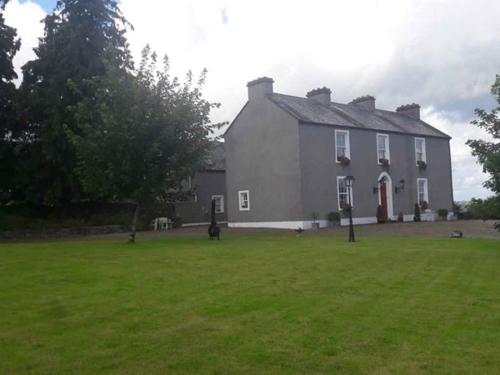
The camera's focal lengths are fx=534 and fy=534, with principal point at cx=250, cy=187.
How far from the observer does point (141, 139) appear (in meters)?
21.3

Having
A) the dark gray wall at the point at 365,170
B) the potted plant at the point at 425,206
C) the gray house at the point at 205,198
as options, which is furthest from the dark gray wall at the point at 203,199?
the potted plant at the point at 425,206

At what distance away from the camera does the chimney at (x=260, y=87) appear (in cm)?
3331

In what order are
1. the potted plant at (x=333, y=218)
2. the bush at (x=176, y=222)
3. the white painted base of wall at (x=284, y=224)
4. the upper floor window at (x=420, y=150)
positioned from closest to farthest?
the white painted base of wall at (x=284, y=224) < the potted plant at (x=333, y=218) < the bush at (x=176, y=222) < the upper floor window at (x=420, y=150)

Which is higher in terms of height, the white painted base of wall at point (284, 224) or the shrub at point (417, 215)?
the shrub at point (417, 215)

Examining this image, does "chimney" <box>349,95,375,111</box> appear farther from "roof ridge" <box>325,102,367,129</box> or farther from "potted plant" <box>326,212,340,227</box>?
"potted plant" <box>326,212,340,227</box>

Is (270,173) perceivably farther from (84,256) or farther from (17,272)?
(17,272)

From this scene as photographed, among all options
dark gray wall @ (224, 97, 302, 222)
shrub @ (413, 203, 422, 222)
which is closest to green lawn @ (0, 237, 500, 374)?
dark gray wall @ (224, 97, 302, 222)

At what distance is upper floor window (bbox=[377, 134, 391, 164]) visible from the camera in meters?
36.1

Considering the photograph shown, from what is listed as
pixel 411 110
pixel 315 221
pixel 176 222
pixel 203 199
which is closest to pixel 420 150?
pixel 411 110

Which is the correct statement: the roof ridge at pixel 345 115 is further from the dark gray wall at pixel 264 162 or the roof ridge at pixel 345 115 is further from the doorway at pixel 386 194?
the dark gray wall at pixel 264 162

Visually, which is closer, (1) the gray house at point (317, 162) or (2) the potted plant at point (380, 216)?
(1) the gray house at point (317, 162)

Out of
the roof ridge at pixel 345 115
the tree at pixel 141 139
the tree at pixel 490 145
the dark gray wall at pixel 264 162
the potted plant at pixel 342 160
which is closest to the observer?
the tree at pixel 490 145

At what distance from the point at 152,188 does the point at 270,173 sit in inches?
497

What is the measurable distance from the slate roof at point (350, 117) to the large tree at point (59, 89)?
10.1 meters
